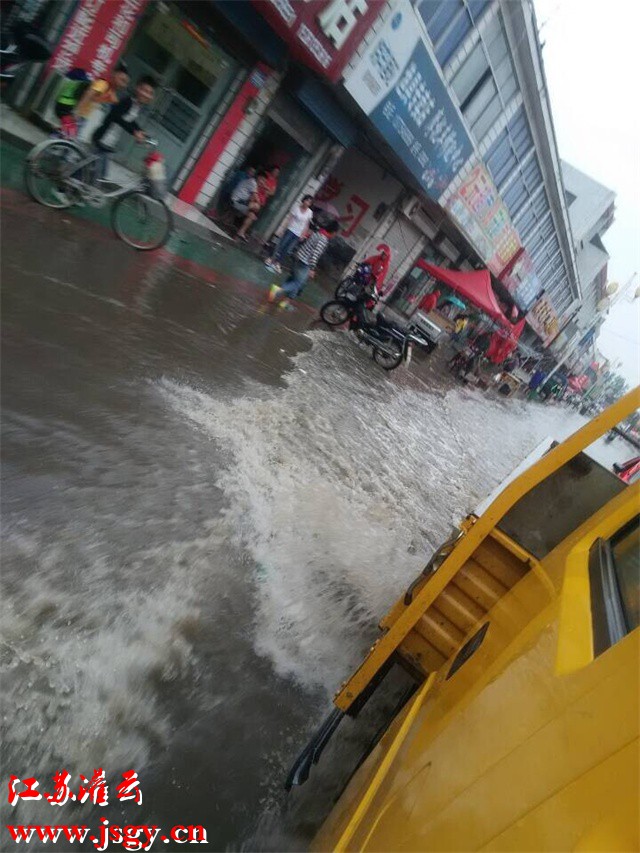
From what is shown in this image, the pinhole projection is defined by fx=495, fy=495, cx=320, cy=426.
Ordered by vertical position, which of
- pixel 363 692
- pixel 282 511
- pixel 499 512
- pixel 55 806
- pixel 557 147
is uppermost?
pixel 557 147

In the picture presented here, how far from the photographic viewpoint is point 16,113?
8.02 meters

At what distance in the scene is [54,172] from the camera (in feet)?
19.5

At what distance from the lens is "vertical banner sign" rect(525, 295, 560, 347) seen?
3014 cm

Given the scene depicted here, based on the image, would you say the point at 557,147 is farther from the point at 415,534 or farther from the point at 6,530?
the point at 6,530

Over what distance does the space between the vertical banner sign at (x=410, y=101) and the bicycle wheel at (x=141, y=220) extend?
5797mm

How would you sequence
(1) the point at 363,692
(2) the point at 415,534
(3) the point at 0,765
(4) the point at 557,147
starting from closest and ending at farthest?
(3) the point at 0,765 < (1) the point at 363,692 < (2) the point at 415,534 < (4) the point at 557,147

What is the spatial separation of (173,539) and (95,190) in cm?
507

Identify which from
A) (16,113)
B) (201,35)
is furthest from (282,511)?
(201,35)

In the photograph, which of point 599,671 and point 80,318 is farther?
point 80,318

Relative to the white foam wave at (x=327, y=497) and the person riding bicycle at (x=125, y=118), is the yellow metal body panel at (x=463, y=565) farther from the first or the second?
the person riding bicycle at (x=125, y=118)

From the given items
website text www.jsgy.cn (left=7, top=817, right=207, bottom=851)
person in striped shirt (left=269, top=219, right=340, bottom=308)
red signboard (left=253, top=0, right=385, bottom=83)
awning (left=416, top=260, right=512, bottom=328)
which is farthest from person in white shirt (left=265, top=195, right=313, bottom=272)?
website text www.jsgy.cn (left=7, top=817, right=207, bottom=851)

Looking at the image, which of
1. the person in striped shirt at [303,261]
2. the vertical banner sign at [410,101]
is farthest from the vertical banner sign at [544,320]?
the person in striped shirt at [303,261]

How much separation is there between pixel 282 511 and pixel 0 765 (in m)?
2.74

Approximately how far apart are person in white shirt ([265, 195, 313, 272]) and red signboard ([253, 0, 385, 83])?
2521 mm
